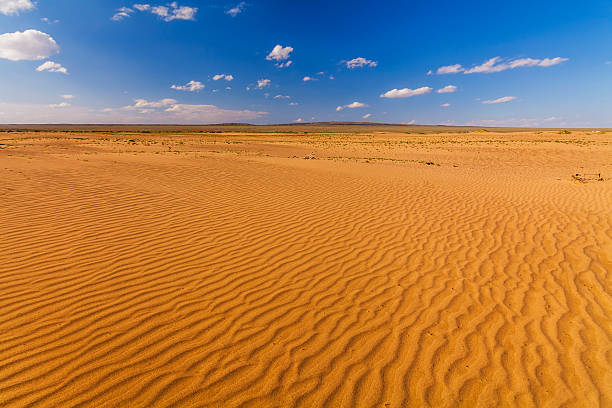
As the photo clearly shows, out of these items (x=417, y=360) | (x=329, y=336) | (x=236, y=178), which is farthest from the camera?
(x=236, y=178)

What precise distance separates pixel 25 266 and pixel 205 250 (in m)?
2.57

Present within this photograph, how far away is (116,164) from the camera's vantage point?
13.6 meters

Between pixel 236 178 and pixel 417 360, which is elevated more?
pixel 236 178

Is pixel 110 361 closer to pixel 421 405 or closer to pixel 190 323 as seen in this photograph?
pixel 190 323

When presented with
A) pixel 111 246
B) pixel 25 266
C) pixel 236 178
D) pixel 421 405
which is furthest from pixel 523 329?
pixel 236 178

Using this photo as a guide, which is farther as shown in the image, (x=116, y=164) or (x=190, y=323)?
(x=116, y=164)

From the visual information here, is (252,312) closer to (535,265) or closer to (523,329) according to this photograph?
(523,329)

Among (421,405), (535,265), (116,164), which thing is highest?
(116,164)

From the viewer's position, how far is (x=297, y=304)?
13.3 ft

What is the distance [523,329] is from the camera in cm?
364

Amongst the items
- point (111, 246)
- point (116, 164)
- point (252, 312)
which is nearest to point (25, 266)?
point (111, 246)

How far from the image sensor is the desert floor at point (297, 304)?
Result: 2828mm

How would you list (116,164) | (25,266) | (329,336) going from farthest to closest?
(116,164)
(25,266)
(329,336)

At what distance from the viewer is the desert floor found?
2828 mm
